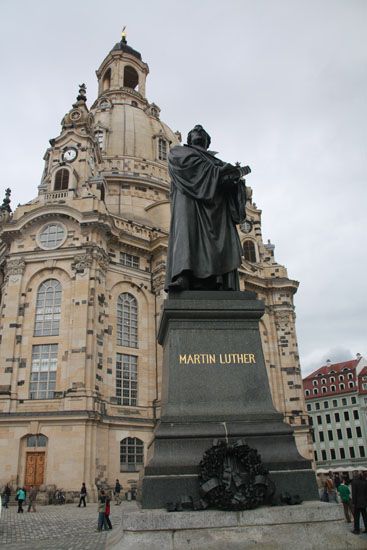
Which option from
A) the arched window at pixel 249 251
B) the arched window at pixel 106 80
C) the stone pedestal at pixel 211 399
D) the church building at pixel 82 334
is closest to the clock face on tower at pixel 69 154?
the church building at pixel 82 334

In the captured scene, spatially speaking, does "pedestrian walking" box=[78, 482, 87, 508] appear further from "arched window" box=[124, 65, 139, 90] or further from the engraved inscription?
"arched window" box=[124, 65, 139, 90]

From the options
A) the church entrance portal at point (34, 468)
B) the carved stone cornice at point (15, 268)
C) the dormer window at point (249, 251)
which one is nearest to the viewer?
the church entrance portal at point (34, 468)

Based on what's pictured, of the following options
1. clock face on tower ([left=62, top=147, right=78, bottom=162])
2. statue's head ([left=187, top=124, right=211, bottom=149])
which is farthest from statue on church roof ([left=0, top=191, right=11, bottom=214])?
statue's head ([left=187, top=124, right=211, bottom=149])

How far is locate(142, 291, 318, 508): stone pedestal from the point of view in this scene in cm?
589

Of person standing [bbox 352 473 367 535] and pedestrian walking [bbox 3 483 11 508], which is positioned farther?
pedestrian walking [bbox 3 483 11 508]

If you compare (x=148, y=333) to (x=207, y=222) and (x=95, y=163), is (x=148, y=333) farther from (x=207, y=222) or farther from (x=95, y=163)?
(x=207, y=222)

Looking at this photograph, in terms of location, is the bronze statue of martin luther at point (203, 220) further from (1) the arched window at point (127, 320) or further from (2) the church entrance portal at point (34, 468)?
(1) the arched window at point (127, 320)

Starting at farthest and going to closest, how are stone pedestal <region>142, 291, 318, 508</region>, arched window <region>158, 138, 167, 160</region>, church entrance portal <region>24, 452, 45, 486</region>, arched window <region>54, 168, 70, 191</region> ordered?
arched window <region>158, 138, 167, 160</region> → arched window <region>54, 168, 70, 191</region> → church entrance portal <region>24, 452, 45, 486</region> → stone pedestal <region>142, 291, 318, 508</region>

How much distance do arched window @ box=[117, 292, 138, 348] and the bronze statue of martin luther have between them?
86.8 feet

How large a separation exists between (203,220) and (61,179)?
102 feet

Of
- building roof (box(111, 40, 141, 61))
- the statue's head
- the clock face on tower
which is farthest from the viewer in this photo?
building roof (box(111, 40, 141, 61))

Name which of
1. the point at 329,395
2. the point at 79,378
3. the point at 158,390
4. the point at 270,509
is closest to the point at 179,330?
the point at 270,509

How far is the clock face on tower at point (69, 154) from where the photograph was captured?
38875 millimetres

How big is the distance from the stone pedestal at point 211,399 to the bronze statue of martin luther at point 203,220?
0.50 m
